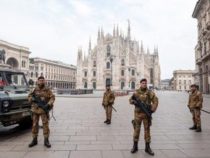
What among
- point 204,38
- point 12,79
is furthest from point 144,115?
point 204,38

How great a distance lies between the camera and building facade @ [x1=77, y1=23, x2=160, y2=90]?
8506 centimetres

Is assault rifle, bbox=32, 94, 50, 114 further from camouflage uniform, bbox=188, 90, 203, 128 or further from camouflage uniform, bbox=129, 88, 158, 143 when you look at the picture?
camouflage uniform, bbox=188, 90, 203, 128

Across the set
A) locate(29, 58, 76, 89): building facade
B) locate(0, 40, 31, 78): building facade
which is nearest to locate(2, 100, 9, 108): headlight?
locate(0, 40, 31, 78): building facade

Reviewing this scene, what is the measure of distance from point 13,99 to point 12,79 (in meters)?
1.72

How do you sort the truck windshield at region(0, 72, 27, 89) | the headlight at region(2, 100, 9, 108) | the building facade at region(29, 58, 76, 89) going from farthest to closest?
the building facade at region(29, 58, 76, 89) < the truck windshield at region(0, 72, 27, 89) < the headlight at region(2, 100, 9, 108)

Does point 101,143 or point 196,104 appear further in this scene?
point 196,104

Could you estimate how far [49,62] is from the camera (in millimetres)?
112062

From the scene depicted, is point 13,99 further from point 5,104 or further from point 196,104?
point 196,104

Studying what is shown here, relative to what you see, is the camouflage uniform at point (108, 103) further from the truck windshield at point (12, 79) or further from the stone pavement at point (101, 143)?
the truck windshield at point (12, 79)

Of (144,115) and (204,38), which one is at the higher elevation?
(204,38)

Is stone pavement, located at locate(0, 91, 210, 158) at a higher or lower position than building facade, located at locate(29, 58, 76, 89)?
lower

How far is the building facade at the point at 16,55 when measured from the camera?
7494cm

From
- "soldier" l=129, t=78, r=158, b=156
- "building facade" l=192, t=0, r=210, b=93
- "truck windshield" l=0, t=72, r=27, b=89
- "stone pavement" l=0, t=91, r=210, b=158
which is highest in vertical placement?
"building facade" l=192, t=0, r=210, b=93

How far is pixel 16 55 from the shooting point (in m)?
80.6
